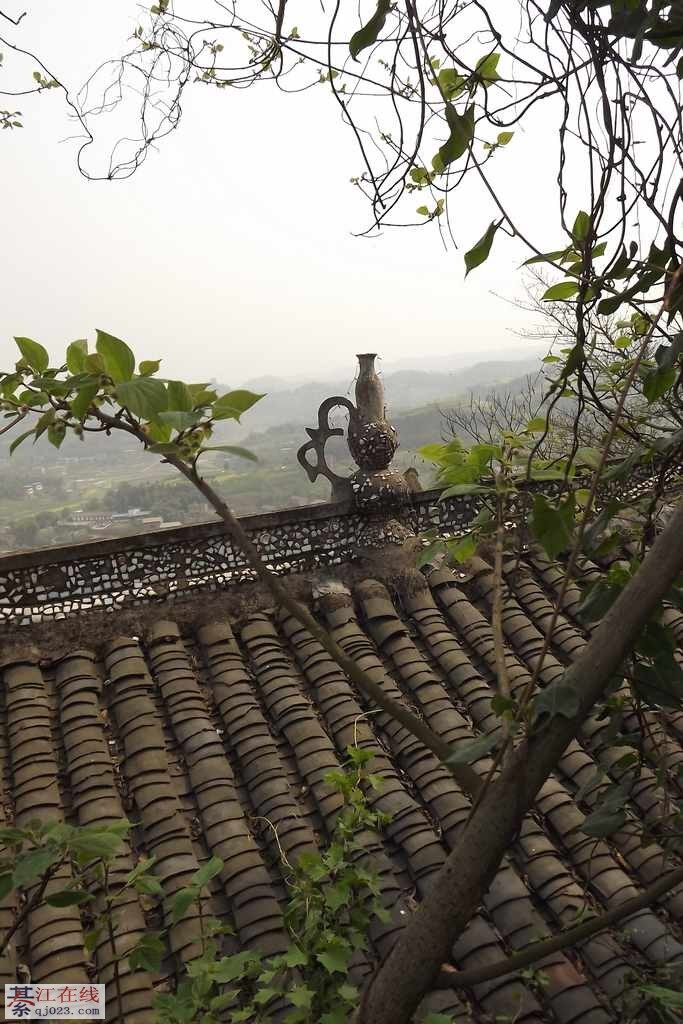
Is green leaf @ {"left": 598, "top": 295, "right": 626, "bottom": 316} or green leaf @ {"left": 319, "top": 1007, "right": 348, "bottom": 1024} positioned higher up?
green leaf @ {"left": 598, "top": 295, "right": 626, "bottom": 316}

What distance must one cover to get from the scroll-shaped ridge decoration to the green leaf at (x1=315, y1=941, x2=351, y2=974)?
2816mm

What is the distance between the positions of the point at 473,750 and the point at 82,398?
32.0 inches

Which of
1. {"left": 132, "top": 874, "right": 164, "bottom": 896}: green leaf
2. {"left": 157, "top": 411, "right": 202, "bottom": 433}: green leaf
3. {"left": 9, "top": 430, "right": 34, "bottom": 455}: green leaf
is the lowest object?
{"left": 132, "top": 874, "right": 164, "bottom": 896}: green leaf

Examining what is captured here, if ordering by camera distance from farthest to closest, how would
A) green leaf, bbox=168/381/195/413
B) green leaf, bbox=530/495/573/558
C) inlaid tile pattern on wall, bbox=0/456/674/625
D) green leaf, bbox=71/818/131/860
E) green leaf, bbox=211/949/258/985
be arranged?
inlaid tile pattern on wall, bbox=0/456/674/625, green leaf, bbox=211/949/258/985, green leaf, bbox=530/495/573/558, green leaf, bbox=71/818/131/860, green leaf, bbox=168/381/195/413

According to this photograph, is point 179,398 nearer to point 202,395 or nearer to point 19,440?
point 202,395

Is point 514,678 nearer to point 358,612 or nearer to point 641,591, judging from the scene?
point 358,612

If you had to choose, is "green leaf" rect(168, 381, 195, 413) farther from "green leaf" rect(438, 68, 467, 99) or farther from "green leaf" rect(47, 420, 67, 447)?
"green leaf" rect(438, 68, 467, 99)

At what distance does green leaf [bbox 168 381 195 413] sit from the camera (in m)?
1.25

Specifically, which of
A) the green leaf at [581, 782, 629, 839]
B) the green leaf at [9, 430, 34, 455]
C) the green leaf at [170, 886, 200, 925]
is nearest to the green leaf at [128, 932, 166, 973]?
the green leaf at [170, 886, 200, 925]

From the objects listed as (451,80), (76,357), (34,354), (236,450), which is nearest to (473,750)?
(236,450)

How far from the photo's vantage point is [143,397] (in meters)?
1.20

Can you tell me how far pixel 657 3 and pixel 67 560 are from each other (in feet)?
11.6

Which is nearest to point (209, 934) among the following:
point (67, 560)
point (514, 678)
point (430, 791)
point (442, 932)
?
point (430, 791)

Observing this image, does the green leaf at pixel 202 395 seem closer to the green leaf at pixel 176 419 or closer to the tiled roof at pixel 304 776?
the green leaf at pixel 176 419
